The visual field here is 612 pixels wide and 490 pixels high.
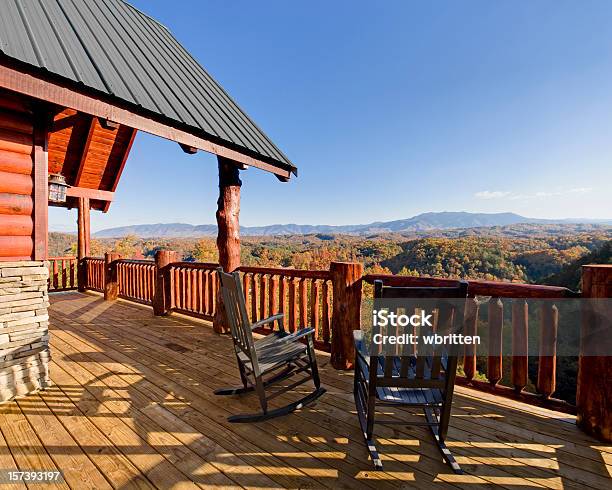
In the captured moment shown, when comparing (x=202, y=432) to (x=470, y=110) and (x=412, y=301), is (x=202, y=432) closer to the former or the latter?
(x=412, y=301)

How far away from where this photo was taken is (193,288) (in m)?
4.95

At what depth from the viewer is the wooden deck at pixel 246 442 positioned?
1611mm

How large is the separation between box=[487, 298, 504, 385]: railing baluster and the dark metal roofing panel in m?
3.31

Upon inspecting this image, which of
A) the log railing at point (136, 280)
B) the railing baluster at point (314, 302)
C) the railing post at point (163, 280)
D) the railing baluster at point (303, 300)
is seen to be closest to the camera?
the railing baluster at point (314, 302)

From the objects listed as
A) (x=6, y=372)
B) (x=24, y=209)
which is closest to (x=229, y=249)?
(x=24, y=209)

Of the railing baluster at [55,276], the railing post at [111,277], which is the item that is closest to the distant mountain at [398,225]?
the railing baluster at [55,276]

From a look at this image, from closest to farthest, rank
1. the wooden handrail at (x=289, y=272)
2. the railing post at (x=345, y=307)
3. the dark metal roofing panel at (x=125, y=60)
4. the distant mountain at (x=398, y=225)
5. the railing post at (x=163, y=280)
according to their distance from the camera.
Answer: the dark metal roofing panel at (x=125, y=60)
the railing post at (x=345, y=307)
the wooden handrail at (x=289, y=272)
the railing post at (x=163, y=280)
the distant mountain at (x=398, y=225)

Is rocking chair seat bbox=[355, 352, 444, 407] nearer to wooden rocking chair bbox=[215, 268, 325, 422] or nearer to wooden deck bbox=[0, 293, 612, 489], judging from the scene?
wooden deck bbox=[0, 293, 612, 489]

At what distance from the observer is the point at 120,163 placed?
833cm

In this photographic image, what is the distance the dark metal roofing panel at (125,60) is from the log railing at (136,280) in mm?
3736

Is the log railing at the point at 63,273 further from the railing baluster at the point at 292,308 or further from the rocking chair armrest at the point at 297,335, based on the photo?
the rocking chair armrest at the point at 297,335

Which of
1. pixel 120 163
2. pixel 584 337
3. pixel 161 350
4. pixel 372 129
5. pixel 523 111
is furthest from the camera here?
pixel 372 129

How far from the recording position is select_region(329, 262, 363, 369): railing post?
3.01m

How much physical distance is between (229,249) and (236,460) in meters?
2.86
